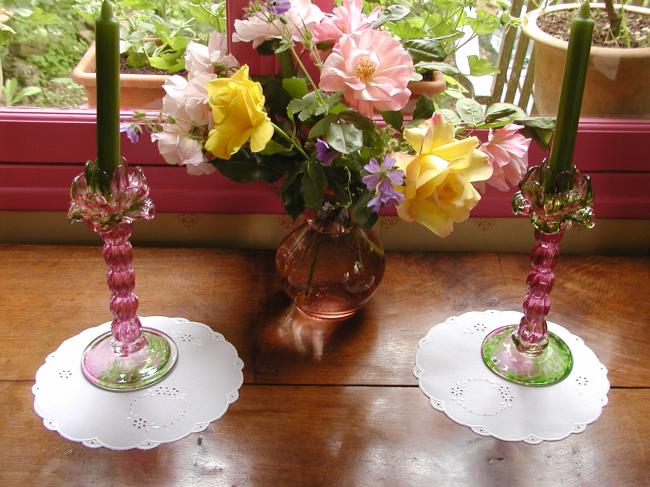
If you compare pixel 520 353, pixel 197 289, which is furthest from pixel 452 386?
pixel 197 289

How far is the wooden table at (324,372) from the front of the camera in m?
0.76

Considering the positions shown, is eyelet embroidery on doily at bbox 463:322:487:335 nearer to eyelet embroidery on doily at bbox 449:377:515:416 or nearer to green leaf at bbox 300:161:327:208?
eyelet embroidery on doily at bbox 449:377:515:416

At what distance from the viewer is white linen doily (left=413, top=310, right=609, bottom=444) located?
2.69ft

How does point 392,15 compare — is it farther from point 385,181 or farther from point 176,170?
point 176,170

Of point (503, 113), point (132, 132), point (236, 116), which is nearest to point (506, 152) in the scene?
point (503, 113)

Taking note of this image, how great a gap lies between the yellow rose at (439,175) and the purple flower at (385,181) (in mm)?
17

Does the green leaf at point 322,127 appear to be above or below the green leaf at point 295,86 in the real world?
below

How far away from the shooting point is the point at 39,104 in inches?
42.9

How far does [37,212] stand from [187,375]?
41 cm

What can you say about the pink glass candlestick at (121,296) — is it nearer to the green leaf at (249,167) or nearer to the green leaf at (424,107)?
the green leaf at (249,167)

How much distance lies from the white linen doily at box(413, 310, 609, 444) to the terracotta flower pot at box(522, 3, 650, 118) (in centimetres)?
35

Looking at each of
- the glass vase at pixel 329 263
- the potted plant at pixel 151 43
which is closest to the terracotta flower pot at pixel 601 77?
the glass vase at pixel 329 263

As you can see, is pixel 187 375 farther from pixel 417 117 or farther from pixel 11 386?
pixel 417 117

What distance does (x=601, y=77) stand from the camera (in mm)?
1104
